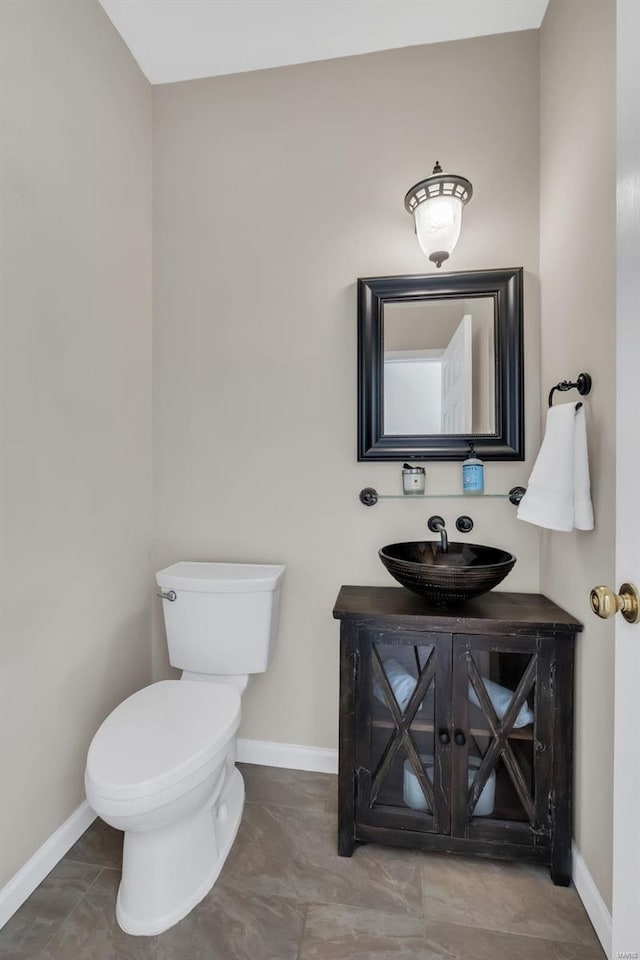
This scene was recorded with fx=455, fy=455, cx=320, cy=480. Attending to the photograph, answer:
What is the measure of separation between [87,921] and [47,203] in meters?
2.03

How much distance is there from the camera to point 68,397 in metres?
1.48

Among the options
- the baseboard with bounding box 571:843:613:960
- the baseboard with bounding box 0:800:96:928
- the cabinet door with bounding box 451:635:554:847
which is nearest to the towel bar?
the cabinet door with bounding box 451:635:554:847

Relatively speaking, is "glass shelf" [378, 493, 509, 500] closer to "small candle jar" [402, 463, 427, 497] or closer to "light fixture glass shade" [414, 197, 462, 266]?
"small candle jar" [402, 463, 427, 497]

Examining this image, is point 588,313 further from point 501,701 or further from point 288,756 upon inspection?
point 288,756

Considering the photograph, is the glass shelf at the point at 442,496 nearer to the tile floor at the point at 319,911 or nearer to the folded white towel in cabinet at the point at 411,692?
the folded white towel in cabinet at the point at 411,692

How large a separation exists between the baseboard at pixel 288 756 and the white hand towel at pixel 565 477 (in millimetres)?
1269

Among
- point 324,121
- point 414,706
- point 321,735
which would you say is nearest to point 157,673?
point 321,735

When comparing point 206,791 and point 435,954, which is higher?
point 206,791

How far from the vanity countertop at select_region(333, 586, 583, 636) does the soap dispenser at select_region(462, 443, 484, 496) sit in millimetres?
384

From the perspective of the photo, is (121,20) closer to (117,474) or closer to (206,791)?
(117,474)

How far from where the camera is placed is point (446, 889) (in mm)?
1313

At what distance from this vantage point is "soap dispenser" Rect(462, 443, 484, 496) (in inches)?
65.0

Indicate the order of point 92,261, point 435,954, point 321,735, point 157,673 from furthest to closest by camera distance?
point 157,673 → point 321,735 → point 92,261 → point 435,954

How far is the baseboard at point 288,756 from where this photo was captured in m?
1.83
